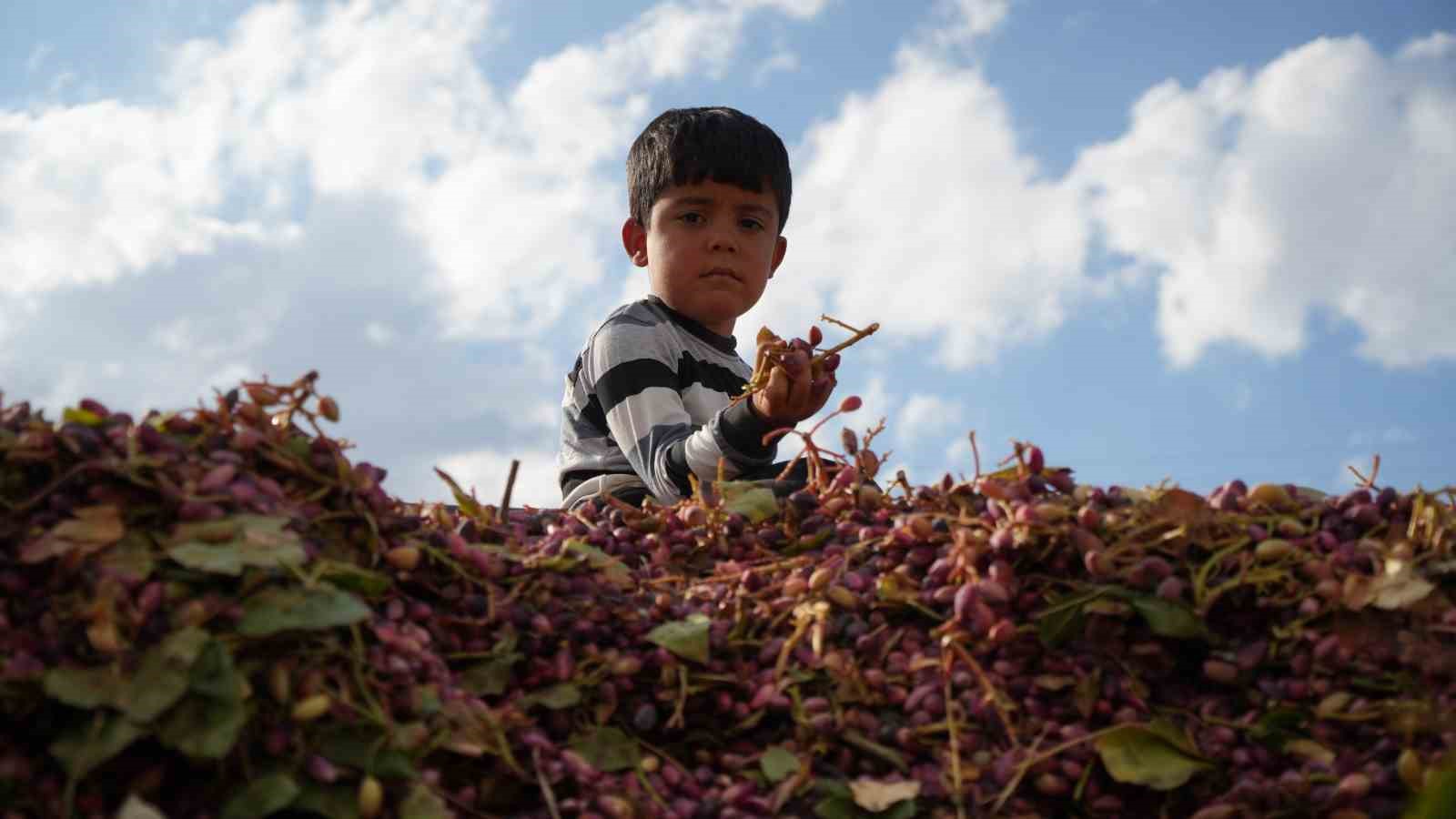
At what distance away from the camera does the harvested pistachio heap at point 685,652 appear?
1522 mm

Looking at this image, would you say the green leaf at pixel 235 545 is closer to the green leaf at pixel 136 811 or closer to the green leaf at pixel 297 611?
the green leaf at pixel 297 611

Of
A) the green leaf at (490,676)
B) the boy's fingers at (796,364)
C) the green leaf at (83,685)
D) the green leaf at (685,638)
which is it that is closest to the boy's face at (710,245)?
the boy's fingers at (796,364)

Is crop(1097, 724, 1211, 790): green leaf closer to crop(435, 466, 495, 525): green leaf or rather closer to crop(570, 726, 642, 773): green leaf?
crop(570, 726, 642, 773): green leaf

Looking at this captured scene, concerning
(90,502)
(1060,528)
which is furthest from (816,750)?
(90,502)

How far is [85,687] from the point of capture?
1472mm

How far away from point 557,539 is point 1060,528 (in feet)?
2.88

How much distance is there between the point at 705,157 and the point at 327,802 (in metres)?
2.79

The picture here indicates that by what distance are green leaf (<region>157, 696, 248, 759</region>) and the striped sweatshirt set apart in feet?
5.71

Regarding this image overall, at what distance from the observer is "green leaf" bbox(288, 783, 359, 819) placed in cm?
151

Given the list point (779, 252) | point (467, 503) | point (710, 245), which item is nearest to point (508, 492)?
point (467, 503)

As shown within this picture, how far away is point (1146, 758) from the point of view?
1.74 meters

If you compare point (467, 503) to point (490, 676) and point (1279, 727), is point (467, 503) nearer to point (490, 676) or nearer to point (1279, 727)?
point (490, 676)

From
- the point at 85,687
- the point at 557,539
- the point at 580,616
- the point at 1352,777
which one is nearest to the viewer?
the point at 85,687

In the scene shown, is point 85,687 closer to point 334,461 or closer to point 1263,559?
point 334,461
